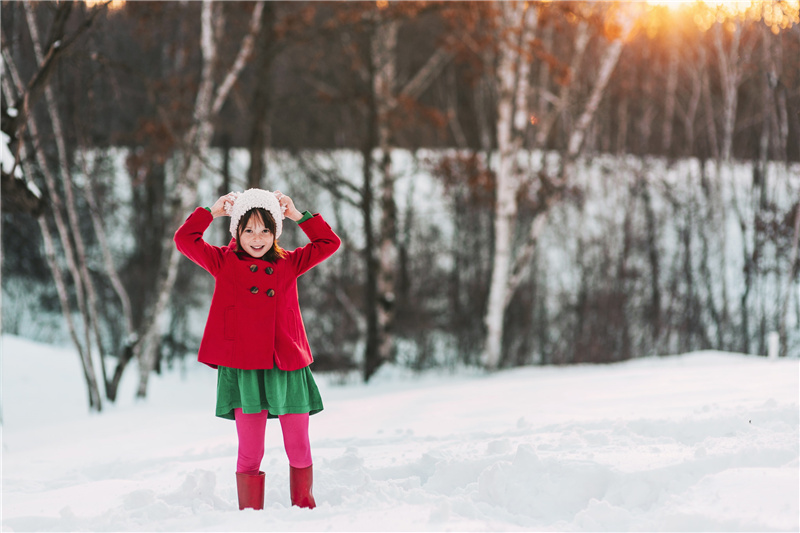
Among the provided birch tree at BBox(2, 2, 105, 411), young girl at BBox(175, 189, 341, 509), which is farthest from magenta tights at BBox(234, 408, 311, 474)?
birch tree at BBox(2, 2, 105, 411)

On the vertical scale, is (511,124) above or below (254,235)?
above

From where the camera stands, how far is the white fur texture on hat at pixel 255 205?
277 cm

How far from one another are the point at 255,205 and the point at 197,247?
0.31 meters

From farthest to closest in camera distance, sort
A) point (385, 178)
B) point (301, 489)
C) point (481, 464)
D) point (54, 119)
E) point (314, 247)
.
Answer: point (385, 178)
point (54, 119)
point (481, 464)
point (314, 247)
point (301, 489)

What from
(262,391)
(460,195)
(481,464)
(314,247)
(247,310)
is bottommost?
(481,464)

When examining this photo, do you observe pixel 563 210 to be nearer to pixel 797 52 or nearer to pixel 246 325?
pixel 797 52

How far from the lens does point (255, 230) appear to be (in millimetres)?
2773

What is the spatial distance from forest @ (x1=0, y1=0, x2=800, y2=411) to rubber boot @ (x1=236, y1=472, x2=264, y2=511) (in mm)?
6057

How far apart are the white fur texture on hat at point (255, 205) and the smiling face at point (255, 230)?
20 mm

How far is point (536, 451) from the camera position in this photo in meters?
3.28

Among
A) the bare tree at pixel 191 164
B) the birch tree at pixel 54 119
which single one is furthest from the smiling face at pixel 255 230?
the bare tree at pixel 191 164

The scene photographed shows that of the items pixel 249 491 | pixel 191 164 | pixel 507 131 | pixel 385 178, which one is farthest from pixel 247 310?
pixel 385 178

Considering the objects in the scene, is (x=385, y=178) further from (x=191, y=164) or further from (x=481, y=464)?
(x=481, y=464)

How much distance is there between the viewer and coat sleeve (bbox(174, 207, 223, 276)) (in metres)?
2.78
